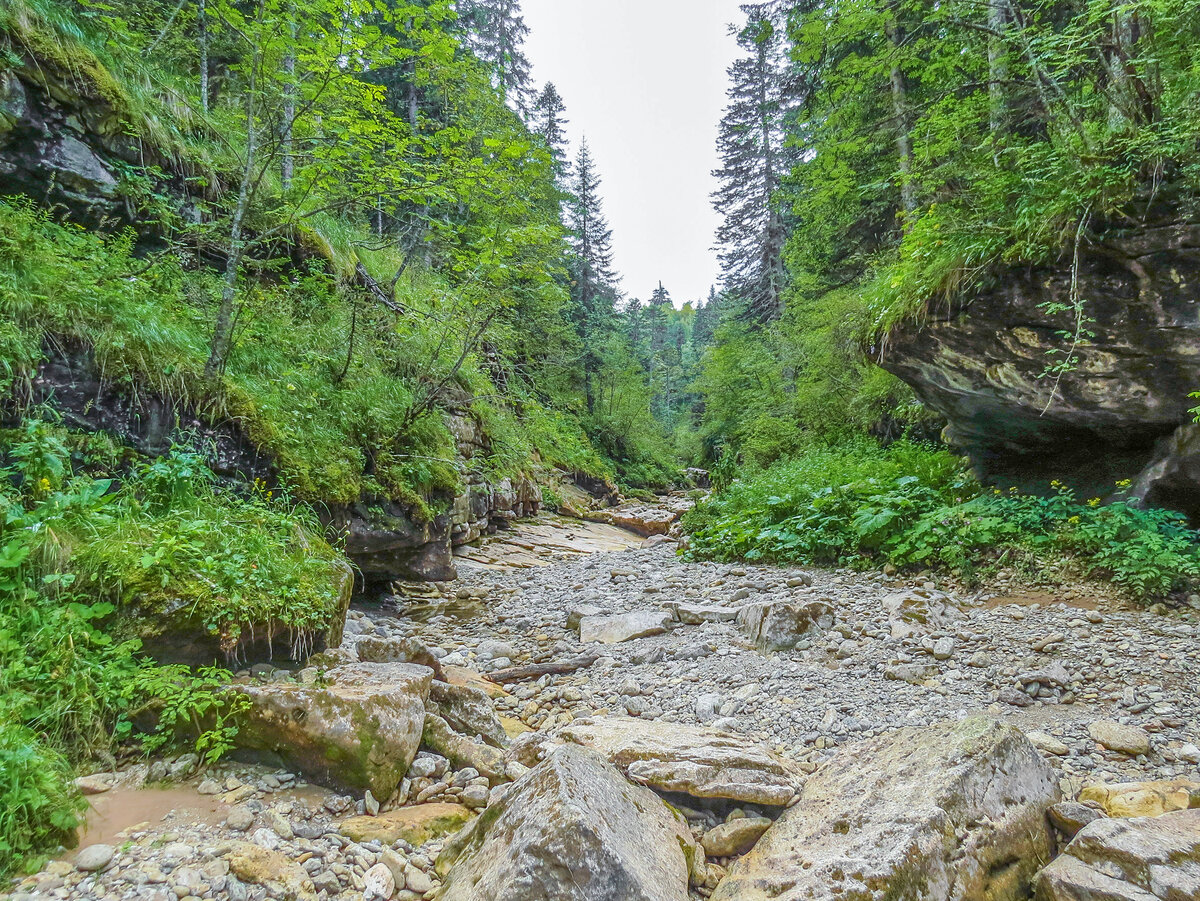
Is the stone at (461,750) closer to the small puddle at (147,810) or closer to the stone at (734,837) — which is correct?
the small puddle at (147,810)

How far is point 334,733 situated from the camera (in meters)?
2.51

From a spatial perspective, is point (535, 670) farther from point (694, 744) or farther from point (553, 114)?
point (553, 114)

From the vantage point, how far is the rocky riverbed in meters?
1.90

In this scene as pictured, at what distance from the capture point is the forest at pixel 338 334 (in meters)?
2.81

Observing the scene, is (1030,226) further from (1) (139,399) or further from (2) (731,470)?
(2) (731,470)

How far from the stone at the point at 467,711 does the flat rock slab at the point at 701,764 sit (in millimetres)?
657

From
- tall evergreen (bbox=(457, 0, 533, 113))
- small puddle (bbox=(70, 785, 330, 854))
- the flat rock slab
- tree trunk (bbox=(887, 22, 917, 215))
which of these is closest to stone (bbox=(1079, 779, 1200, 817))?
the flat rock slab

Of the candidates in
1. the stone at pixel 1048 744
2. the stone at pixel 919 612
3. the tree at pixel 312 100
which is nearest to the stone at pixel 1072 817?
the stone at pixel 1048 744

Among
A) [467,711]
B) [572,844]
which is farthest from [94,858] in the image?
[467,711]

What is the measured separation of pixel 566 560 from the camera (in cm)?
1001

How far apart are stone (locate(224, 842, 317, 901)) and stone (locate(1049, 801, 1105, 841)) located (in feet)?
9.69

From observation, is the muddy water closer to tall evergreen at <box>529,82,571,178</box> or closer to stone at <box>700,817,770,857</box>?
stone at <box>700,817,770,857</box>

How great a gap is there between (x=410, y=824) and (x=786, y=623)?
3445mm

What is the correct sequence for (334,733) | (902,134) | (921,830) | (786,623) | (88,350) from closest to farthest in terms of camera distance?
(921,830), (334,733), (88,350), (786,623), (902,134)
